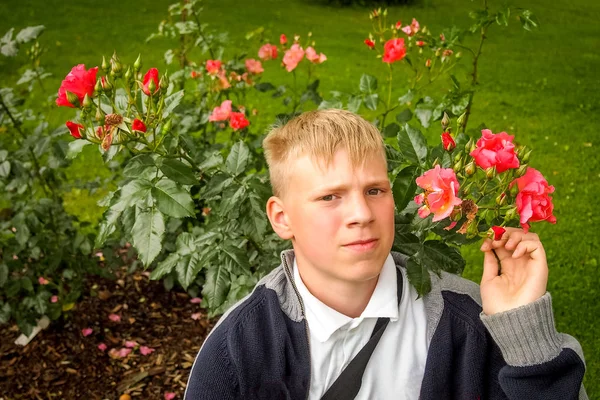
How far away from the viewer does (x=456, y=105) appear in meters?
2.35

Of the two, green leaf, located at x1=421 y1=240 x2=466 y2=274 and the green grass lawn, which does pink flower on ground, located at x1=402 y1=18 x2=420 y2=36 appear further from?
the green grass lawn

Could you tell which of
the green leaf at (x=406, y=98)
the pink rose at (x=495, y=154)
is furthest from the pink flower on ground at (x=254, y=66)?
the pink rose at (x=495, y=154)

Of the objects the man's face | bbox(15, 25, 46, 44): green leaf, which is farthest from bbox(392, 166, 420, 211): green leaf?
bbox(15, 25, 46, 44): green leaf

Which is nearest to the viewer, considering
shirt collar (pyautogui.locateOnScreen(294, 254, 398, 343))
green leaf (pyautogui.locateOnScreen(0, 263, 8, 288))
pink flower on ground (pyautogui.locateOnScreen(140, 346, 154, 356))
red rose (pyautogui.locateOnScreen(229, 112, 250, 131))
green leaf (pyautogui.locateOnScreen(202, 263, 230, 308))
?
shirt collar (pyautogui.locateOnScreen(294, 254, 398, 343))

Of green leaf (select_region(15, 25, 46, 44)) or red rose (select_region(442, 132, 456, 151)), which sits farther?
green leaf (select_region(15, 25, 46, 44))

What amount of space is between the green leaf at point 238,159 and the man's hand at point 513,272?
724 millimetres

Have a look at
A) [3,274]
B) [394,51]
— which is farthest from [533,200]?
[3,274]

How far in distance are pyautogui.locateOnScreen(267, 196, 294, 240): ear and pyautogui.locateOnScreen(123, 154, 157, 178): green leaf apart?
324 millimetres

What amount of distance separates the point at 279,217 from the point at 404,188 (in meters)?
0.33

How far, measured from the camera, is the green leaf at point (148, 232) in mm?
1738

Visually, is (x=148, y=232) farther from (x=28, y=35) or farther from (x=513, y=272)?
(x=28, y=35)

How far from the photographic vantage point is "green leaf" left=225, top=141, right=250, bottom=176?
1986 millimetres

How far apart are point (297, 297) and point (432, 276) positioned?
364 mm

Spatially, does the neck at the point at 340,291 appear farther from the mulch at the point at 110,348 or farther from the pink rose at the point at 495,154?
the mulch at the point at 110,348
